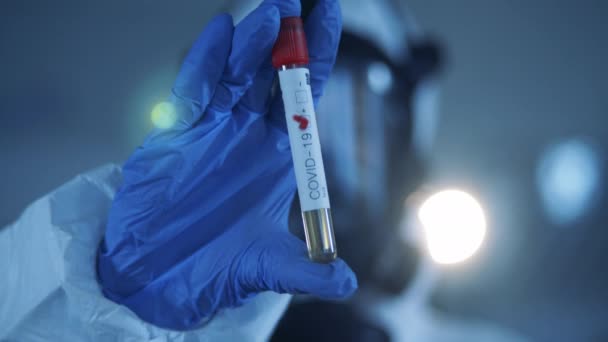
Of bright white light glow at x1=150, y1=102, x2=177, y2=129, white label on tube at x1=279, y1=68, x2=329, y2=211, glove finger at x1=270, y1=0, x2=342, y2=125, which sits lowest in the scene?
bright white light glow at x1=150, y1=102, x2=177, y2=129

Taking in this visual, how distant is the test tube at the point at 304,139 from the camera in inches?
17.3

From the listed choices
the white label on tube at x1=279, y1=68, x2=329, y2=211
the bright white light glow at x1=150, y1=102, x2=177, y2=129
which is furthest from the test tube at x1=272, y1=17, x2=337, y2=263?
the bright white light glow at x1=150, y1=102, x2=177, y2=129

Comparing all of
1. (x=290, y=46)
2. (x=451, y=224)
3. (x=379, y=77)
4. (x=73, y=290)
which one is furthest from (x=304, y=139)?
(x=451, y=224)

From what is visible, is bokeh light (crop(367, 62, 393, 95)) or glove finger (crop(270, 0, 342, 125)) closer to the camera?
glove finger (crop(270, 0, 342, 125))

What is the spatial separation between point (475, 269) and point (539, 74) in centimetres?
64

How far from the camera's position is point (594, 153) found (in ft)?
3.84

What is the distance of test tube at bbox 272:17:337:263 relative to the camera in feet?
1.44

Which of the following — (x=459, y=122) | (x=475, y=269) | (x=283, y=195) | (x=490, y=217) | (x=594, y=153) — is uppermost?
(x=594, y=153)

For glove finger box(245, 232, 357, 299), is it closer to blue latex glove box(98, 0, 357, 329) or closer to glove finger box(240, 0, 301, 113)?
blue latex glove box(98, 0, 357, 329)

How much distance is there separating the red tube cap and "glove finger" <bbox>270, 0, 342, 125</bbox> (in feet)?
0.20

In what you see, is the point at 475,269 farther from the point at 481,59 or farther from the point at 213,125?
the point at 213,125

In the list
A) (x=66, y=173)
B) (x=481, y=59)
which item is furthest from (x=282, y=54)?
(x=481, y=59)

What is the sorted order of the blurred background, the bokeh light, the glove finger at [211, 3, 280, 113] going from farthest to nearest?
the bokeh light
the blurred background
the glove finger at [211, 3, 280, 113]

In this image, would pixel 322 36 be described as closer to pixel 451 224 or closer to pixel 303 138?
pixel 303 138
